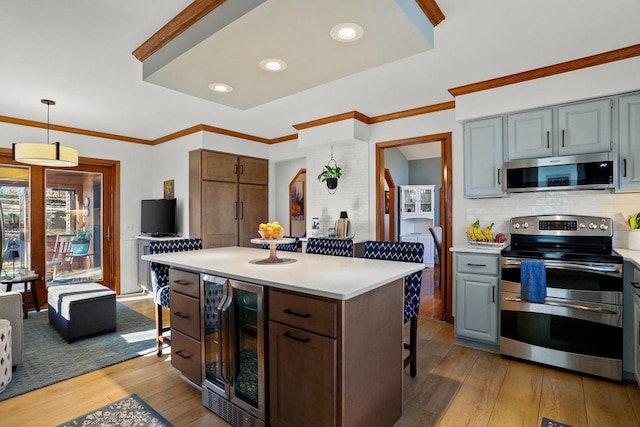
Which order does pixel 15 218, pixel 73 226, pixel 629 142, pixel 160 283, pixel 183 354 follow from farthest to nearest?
pixel 73 226, pixel 15 218, pixel 160 283, pixel 629 142, pixel 183 354

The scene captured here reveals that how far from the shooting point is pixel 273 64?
2.22m

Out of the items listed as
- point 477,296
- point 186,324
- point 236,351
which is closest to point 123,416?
point 186,324

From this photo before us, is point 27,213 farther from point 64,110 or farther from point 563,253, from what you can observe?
point 563,253

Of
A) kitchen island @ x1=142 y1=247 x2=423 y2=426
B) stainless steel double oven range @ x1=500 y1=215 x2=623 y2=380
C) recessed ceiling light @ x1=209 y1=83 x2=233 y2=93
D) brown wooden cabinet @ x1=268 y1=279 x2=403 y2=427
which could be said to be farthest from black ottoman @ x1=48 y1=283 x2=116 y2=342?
stainless steel double oven range @ x1=500 y1=215 x2=623 y2=380

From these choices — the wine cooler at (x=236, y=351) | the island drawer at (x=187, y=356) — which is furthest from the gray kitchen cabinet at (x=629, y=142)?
the island drawer at (x=187, y=356)

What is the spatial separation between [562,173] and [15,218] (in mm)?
6456

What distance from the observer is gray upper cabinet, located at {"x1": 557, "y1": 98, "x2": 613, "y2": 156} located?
277 centimetres

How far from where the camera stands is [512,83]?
3.14 m

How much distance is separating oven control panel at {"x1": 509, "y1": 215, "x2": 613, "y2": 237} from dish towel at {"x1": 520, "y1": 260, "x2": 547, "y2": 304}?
580 mm

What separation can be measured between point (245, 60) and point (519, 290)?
2757 mm

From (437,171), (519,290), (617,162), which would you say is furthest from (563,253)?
(437,171)

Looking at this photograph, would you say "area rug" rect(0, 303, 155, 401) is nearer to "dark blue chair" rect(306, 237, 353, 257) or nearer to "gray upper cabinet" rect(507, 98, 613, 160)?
"dark blue chair" rect(306, 237, 353, 257)

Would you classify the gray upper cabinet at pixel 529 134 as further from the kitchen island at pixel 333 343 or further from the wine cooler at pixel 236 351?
the wine cooler at pixel 236 351

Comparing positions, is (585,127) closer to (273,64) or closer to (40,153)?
(273,64)
